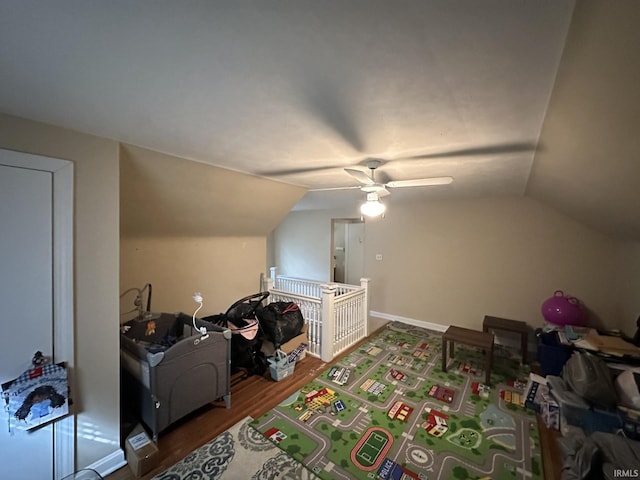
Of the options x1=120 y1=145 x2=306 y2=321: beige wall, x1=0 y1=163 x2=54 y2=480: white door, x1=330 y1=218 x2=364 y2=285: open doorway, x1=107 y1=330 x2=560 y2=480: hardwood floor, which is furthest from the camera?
x1=330 y1=218 x2=364 y2=285: open doorway

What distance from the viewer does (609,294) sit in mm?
3203

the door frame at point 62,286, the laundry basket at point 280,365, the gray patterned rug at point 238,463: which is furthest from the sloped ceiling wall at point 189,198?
the gray patterned rug at point 238,463

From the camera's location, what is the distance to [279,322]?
9.98ft

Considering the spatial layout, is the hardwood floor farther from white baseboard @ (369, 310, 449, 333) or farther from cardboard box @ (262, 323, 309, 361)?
white baseboard @ (369, 310, 449, 333)

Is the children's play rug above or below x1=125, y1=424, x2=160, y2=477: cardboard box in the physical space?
below

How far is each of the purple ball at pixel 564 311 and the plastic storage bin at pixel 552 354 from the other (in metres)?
0.27

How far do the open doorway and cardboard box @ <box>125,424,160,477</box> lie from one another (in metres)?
4.42

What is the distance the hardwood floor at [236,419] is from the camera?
1923 mm

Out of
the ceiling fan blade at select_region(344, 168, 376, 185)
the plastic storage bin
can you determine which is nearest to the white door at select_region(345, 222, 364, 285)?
the plastic storage bin

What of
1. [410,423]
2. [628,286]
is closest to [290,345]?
[410,423]

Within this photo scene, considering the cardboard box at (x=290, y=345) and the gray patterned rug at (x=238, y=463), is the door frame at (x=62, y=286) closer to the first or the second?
the gray patterned rug at (x=238, y=463)

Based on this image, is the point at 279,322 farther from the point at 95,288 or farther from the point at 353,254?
the point at 353,254

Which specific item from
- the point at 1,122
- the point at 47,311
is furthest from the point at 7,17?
the point at 47,311

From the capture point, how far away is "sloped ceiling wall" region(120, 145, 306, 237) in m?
2.19
